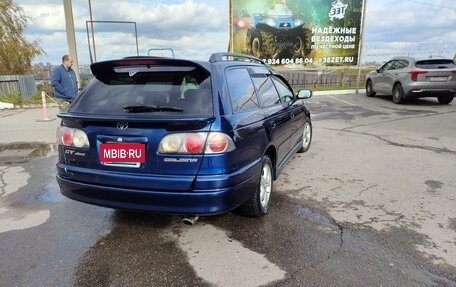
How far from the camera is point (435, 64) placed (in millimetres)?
12383

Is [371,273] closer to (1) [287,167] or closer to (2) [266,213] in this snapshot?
(2) [266,213]

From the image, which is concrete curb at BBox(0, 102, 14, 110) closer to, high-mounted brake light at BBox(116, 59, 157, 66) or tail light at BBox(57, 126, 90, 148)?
tail light at BBox(57, 126, 90, 148)

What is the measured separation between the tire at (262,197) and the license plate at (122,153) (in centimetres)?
120

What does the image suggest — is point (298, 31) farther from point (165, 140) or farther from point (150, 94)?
point (165, 140)

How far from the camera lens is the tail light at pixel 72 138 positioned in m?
3.29

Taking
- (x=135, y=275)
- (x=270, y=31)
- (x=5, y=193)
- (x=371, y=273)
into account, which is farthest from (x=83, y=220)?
(x=270, y=31)

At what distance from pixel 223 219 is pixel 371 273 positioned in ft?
5.09

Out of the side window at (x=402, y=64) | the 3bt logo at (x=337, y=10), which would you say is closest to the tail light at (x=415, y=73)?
the side window at (x=402, y=64)

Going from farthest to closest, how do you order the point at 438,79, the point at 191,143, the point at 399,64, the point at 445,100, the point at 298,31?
the point at 298,31 → the point at 399,64 → the point at 445,100 → the point at 438,79 → the point at 191,143

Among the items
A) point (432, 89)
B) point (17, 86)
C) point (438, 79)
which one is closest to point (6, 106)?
point (17, 86)

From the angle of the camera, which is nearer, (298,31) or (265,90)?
(265,90)

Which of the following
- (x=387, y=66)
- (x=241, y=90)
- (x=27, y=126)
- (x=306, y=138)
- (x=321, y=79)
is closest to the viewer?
(x=241, y=90)

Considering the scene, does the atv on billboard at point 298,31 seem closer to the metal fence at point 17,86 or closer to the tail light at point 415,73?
the tail light at point 415,73

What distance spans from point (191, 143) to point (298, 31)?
16.8m
